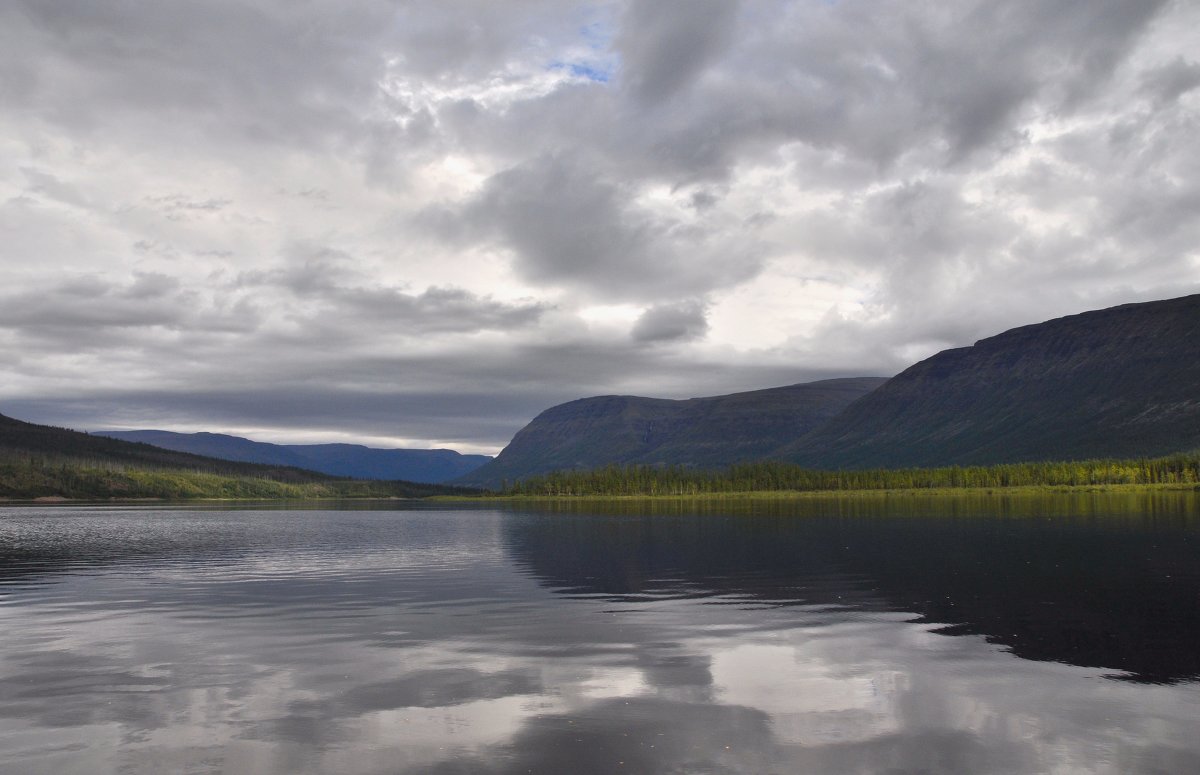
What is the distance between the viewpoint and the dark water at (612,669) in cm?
1986

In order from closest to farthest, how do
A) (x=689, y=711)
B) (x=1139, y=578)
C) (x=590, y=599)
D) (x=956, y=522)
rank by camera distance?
(x=689, y=711)
(x=590, y=599)
(x=1139, y=578)
(x=956, y=522)

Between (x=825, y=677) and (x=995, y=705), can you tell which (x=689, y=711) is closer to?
(x=825, y=677)

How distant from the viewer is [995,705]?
23781 mm

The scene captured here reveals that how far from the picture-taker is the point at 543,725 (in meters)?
22.0

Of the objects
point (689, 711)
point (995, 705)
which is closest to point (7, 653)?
point (689, 711)

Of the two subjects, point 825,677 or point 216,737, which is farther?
point 825,677

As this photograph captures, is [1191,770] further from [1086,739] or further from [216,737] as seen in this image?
[216,737]

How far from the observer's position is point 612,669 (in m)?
28.6

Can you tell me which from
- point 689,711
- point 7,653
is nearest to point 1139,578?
point 689,711

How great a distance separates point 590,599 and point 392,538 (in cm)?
6828

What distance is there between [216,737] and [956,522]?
11787 centimetres

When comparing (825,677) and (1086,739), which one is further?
(825,677)

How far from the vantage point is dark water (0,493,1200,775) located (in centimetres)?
1986

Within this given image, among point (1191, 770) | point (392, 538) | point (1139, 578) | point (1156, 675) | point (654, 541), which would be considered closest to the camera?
point (1191, 770)
